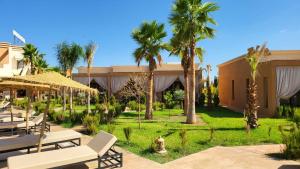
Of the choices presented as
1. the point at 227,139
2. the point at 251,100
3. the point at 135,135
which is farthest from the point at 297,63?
the point at 135,135

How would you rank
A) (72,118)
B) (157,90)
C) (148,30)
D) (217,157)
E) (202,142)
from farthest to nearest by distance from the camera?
(157,90) → (148,30) → (72,118) → (202,142) → (217,157)

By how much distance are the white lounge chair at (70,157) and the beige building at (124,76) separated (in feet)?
71.3

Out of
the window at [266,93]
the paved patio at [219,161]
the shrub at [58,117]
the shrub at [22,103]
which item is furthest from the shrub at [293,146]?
the shrub at [22,103]

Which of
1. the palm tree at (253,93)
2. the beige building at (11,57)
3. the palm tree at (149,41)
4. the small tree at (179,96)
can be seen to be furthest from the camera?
the beige building at (11,57)

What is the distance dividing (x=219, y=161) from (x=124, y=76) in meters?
24.2

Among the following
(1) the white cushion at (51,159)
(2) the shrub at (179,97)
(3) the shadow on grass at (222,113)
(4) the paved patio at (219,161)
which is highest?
(2) the shrub at (179,97)

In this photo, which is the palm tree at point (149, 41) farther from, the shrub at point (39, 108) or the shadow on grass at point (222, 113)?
the shrub at point (39, 108)

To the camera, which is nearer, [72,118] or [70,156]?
[70,156]

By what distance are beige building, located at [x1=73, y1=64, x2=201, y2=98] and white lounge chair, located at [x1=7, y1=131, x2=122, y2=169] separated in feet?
71.3

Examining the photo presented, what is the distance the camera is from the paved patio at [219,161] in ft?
23.1

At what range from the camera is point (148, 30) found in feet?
55.1

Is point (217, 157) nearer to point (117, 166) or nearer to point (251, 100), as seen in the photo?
point (117, 166)

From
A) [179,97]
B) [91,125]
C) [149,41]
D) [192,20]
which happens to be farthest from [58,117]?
[179,97]

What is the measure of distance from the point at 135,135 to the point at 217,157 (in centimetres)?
439
